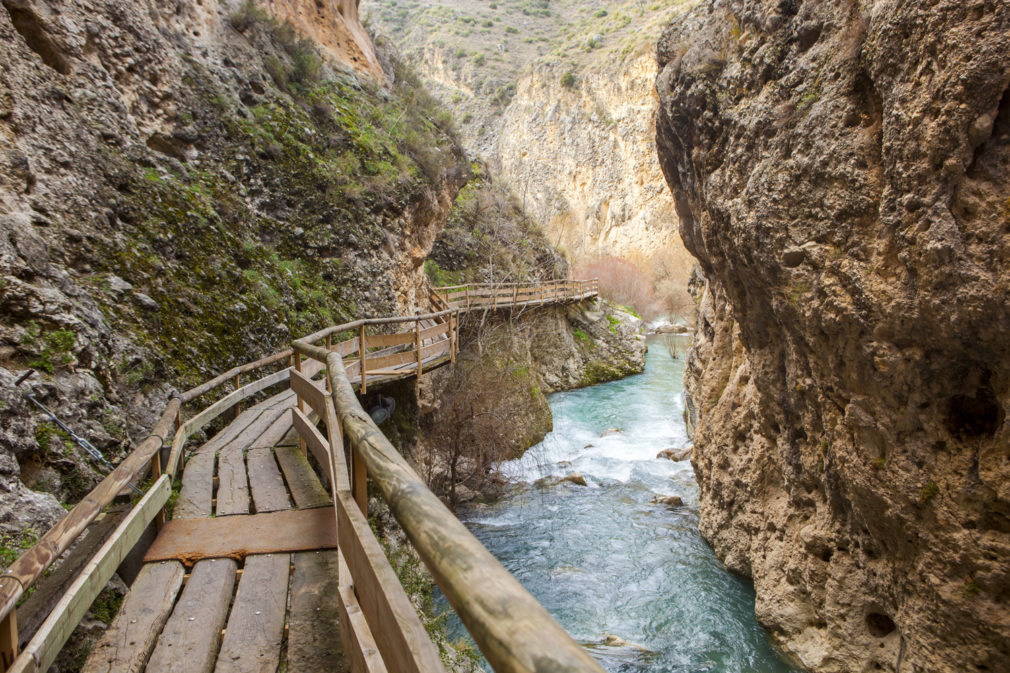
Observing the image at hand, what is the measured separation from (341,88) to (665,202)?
39887 mm

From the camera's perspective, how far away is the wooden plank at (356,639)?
1.64 metres

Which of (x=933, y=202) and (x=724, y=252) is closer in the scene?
(x=933, y=202)

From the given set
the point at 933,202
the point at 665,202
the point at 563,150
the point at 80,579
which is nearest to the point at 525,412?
the point at 933,202

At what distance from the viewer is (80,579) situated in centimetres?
208

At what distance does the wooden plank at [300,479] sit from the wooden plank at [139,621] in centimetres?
91

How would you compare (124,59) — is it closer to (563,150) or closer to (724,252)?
(724,252)

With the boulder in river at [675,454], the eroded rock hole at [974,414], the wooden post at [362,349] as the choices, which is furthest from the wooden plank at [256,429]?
the boulder in river at [675,454]

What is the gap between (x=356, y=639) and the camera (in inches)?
69.7

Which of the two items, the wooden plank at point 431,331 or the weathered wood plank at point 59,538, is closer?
the weathered wood plank at point 59,538

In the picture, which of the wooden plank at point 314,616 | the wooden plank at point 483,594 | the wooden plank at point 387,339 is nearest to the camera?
the wooden plank at point 483,594

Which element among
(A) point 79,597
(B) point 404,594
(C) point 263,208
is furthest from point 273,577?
(C) point 263,208

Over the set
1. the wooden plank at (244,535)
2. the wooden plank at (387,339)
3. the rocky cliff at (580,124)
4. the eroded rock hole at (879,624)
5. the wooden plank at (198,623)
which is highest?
the rocky cliff at (580,124)

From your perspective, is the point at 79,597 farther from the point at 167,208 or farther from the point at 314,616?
the point at 167,208

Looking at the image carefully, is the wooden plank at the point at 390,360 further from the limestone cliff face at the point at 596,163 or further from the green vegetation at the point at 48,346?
the limestone cliff face at the point at 596,163
